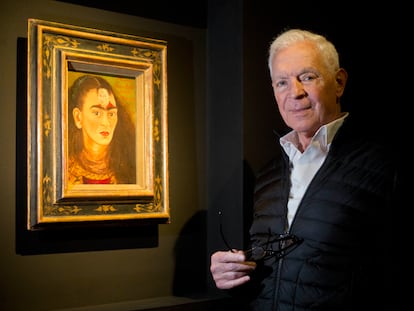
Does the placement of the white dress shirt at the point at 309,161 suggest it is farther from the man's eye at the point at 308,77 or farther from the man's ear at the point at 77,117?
the man's ear at the point at 77,117

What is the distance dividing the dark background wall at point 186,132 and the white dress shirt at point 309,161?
0.20 metres

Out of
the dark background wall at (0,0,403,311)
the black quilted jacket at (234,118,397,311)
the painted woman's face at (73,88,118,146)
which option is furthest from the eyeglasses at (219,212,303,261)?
the painted woman's face at (73,88,118,146)

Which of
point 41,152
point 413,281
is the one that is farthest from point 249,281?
point 41,152

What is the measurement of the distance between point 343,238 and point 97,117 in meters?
0.94

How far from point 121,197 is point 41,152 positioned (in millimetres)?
321

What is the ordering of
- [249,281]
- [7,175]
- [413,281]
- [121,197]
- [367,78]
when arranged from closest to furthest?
[413,281] → [249,281] → [7,175] → [121,197] → [367,78]

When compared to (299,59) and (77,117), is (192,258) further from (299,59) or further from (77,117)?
(299,59)

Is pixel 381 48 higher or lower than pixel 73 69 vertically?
higher

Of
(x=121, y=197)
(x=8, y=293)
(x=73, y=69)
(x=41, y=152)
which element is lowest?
(x=8, y=293)

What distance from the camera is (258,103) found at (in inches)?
79.2

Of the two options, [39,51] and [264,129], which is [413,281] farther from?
[39,51]

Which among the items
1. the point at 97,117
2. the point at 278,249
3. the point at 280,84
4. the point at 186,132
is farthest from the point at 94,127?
the point at 278,249

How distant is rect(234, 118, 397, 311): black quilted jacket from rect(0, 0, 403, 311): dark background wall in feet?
0.75

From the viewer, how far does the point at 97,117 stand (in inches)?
74.3
